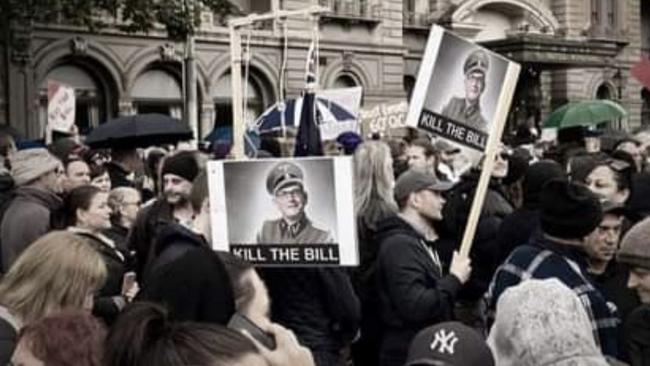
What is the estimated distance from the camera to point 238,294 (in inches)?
154

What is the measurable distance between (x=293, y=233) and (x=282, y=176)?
256 mm

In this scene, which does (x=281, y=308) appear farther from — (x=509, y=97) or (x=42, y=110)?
(x=42, y=110)

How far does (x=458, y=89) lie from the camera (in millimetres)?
6172

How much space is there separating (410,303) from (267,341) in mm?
2147

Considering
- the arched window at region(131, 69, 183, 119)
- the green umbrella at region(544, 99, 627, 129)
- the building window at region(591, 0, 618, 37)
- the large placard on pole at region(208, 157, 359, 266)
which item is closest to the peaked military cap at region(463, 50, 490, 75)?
the large placard on pole at region(208, 157, 359, 266)

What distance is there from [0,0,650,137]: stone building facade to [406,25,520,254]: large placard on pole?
48.1ft

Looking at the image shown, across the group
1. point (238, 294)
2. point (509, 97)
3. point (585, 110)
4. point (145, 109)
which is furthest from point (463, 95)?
point (145, 109)

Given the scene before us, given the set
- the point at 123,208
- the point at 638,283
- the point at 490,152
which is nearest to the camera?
the point at 638,283

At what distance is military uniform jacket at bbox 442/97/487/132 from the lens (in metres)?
6.12

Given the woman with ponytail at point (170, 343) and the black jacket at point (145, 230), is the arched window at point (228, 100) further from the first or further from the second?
the woman with ponytail at point (170, 343)

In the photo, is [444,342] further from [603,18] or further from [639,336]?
[603,18]

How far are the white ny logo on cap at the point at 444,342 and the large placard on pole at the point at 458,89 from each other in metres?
3.10

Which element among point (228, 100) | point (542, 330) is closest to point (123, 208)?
point (542, 330)

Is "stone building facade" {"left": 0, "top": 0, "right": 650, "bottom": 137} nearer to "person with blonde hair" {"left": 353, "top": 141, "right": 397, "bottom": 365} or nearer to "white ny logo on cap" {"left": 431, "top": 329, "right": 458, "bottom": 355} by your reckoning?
"person with blonde hair" {"left": 353, "top": 141, "right": 397, "bottom": 365}
